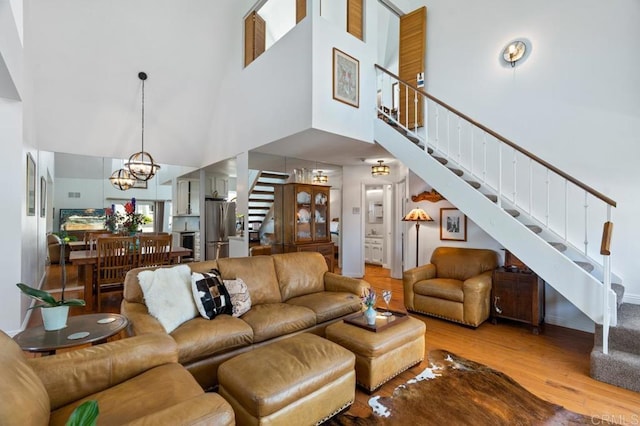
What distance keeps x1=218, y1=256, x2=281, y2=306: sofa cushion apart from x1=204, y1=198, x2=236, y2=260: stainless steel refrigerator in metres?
3.99

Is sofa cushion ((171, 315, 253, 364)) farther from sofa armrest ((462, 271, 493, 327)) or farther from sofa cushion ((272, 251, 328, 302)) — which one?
sofa armrest ((462, 271, 493, 327))

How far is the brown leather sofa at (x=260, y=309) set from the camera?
7.25ft

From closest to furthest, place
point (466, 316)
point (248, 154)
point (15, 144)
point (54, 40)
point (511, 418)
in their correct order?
1. point (511, 418)
2. point (15, 144)
3. point (466, 316)
4. point (54, 40)
5. point (248, 154)

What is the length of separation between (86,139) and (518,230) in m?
6.48

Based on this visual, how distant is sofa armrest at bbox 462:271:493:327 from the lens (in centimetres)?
346

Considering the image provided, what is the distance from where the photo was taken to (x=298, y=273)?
3480 mm

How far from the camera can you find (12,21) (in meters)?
2.54

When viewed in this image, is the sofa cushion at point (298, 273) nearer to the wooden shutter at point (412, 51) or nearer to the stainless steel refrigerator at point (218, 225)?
the wooden shutter at point (412, 51)

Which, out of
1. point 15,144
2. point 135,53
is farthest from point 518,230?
point 135,53

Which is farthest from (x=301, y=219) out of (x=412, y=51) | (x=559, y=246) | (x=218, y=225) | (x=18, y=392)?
(x=18, y=392)

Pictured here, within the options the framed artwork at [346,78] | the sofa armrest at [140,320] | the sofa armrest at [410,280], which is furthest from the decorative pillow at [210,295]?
the framed artwork at [346,78]

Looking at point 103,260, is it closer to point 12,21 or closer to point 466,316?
point 12,21

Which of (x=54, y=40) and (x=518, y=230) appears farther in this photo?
(x=54, y=40)

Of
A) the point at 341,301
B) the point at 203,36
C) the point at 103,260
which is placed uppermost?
the point at 203,36
